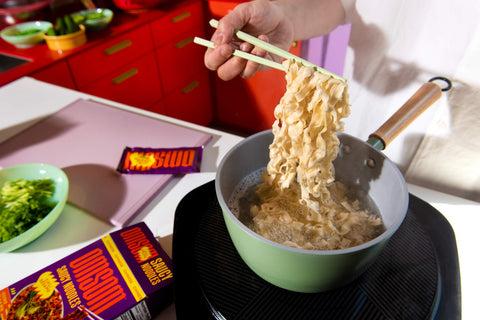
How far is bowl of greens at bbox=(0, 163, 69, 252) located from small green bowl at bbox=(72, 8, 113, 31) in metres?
1.21

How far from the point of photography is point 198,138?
32.7 inches

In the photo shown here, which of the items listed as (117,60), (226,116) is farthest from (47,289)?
(226,116)

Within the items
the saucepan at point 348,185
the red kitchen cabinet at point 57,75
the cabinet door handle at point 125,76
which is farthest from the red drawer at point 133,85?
the saucepan at point 348,185

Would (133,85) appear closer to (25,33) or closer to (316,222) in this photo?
(25,33)

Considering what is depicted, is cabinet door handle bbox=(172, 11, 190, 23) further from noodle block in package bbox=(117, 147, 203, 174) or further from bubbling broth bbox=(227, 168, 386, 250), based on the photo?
bubbling broth bbox=(227, 168, 386, 250)

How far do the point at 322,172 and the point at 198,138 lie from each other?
397 mm

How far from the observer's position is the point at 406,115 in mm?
536

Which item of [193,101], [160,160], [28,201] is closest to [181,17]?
[193,101]

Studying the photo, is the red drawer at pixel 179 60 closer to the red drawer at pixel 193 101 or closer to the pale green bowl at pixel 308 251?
the red drawer at pixel 193 101

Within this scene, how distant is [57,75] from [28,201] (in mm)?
1061

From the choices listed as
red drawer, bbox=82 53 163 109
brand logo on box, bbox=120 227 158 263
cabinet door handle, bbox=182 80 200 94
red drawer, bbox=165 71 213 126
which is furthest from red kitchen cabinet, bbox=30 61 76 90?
brand logo on box, bbox=120 227 158 263

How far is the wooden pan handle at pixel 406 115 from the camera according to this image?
0.52 metres

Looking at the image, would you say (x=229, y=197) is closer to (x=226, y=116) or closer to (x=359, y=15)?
(x=359, y=15)

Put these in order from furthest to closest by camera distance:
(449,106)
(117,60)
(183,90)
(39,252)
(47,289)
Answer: (183,90) < (117,60) < (449,106) < (39,252) < (47,289)
